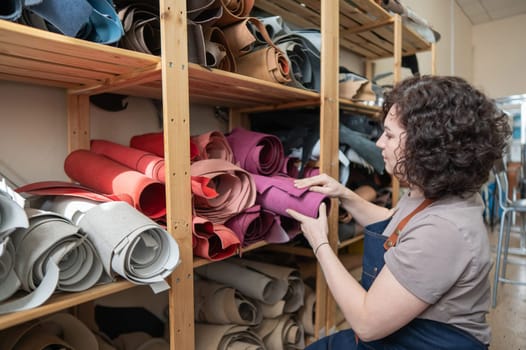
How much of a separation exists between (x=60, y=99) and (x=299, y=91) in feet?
2.68

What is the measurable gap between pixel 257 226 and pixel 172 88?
532 millimetres

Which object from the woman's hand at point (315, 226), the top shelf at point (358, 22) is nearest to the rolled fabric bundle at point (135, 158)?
the woman's hand at point (315, 226)

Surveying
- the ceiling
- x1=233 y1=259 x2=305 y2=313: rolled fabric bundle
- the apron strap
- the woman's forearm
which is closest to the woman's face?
the apron strap

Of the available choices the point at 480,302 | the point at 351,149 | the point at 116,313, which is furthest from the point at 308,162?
the point at 116,313

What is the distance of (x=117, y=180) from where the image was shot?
0.90 m

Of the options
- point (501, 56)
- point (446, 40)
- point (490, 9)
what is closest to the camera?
point (446, 40)

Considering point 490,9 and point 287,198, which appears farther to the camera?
point 490,9

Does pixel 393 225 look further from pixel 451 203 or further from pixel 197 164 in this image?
pixel 197 164

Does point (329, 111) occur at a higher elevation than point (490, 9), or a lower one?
lower

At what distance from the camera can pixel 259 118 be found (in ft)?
5.61

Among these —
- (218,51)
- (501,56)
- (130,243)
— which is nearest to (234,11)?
(218,51)

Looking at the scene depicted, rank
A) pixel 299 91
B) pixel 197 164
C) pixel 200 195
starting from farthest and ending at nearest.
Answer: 1. pixel 299 91
2. pixel 197 164
3. pixel 200 195

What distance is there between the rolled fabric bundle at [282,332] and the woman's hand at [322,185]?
0.57m

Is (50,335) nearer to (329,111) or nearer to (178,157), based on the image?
(178,157)
